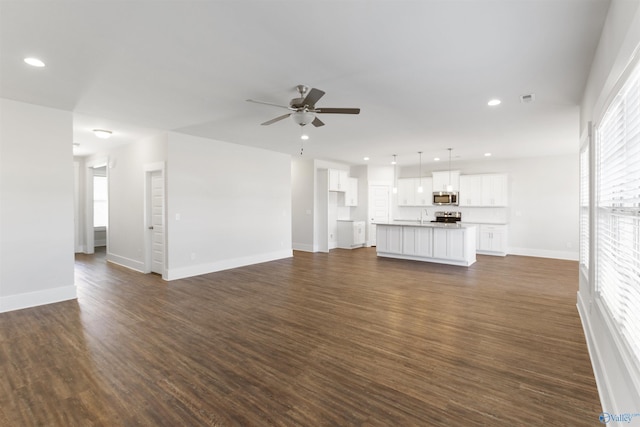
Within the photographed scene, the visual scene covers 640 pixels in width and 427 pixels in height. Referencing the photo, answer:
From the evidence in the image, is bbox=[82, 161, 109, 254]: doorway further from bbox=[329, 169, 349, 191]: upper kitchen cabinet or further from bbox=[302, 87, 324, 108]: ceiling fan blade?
bbox=[302, 87, 324, 108]: ceiling fan blade

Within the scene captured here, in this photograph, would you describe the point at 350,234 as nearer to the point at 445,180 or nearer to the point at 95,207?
the point at 445,180

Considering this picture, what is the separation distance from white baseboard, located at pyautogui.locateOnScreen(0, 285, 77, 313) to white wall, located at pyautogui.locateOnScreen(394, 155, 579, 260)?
9.81 meters

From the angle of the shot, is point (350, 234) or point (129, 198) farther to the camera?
point (350, 234)

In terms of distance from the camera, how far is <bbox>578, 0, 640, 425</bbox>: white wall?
57.6 inches

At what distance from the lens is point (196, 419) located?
199cm

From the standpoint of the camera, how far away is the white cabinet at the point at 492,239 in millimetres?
8188

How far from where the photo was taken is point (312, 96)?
3.10 m

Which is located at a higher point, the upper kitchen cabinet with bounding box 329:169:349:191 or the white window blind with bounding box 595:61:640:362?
the upper kitchen cabinet with bounding box 329:169:349:191

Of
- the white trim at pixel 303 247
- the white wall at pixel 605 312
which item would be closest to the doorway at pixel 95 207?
the white trim at pixel 303 247

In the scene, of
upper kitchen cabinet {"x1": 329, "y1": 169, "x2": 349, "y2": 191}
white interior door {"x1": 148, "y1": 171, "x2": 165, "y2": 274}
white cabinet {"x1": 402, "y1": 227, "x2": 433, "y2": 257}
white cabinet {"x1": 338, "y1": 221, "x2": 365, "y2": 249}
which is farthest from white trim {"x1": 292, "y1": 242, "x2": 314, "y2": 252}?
white interior door {"x1": 148, "y1": 171, "x2": 165, "y2": 274}

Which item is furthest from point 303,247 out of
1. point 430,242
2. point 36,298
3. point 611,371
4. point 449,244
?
point 611,371

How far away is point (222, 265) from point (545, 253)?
8.37 m

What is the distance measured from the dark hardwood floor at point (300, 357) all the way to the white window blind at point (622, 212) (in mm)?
869

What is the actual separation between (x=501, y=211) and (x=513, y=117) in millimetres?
4958
